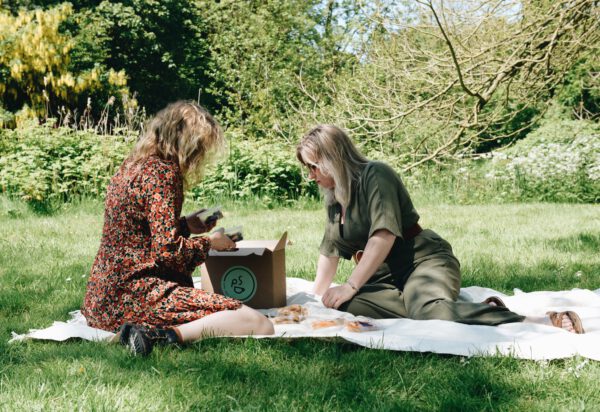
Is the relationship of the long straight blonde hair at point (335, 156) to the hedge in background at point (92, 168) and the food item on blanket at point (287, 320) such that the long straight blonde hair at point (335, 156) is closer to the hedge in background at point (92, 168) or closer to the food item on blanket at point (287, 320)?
the food item on blanket at point (287, 320)

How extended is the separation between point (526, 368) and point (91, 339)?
1882mm

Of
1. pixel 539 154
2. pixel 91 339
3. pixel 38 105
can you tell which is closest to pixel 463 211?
pixel 539 154

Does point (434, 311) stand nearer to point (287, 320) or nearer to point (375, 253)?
point (375, 253)

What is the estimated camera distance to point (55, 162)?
326 inches

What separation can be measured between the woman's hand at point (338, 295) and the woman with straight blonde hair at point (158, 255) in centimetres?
50

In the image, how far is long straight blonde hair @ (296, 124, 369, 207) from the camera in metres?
3.32

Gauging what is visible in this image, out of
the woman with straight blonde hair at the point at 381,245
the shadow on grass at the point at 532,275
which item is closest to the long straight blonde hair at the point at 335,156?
the woman with straight blonde hair at the point at 381,245

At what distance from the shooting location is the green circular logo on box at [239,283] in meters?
3.56

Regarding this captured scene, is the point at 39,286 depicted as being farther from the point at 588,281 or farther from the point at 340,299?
the point at 588,281

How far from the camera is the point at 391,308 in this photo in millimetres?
3338

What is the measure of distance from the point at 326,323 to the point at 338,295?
29 cm

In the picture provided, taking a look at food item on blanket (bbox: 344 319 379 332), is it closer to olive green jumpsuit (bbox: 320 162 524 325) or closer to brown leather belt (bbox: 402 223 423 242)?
olive green jumpsuit (bbox: 320 162 524 325)

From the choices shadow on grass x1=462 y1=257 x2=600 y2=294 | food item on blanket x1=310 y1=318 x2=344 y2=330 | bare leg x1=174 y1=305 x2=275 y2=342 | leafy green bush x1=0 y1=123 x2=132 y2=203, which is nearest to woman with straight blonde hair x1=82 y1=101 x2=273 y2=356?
bare leg x1=174 y1=305 x2=275 y2=342

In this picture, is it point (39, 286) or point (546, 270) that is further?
point (546, 270)
